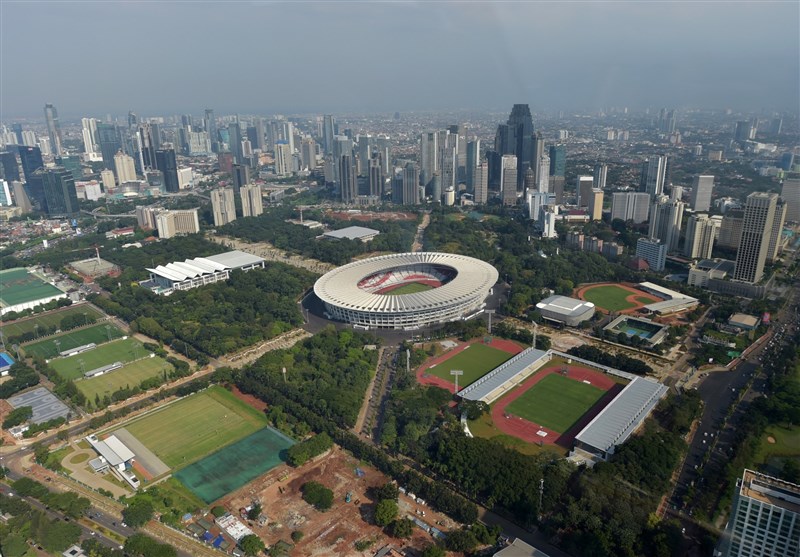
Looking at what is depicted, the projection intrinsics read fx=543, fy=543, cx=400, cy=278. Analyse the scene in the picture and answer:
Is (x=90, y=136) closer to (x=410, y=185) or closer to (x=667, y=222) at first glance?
(x=410, y=185)

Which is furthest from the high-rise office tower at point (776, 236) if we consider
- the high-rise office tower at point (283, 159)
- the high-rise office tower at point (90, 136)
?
the high-rise office tower at point (90, 136)

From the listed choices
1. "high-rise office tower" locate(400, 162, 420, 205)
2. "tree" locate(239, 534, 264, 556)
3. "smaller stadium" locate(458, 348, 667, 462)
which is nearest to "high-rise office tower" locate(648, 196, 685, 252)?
"smaller stadium" locate(458, 348, 667, 462)

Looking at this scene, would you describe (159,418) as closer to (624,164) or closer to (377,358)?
(377,358)

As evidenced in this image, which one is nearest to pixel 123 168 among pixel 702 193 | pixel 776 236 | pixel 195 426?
pixel 195 426

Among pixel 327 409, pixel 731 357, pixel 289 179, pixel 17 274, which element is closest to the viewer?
pixel 327 409

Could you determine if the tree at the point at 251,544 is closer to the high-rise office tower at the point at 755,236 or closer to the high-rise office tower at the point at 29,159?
the high-rise office tower at the point at 755,236

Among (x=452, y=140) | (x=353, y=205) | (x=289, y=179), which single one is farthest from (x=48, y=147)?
(x=452, y=140)

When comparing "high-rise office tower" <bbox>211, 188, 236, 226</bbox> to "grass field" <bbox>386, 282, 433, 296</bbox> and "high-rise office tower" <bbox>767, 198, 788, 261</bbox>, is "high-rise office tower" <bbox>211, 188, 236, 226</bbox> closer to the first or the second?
"grass field" <bbox>386, 282, 433, 296</bbox>
